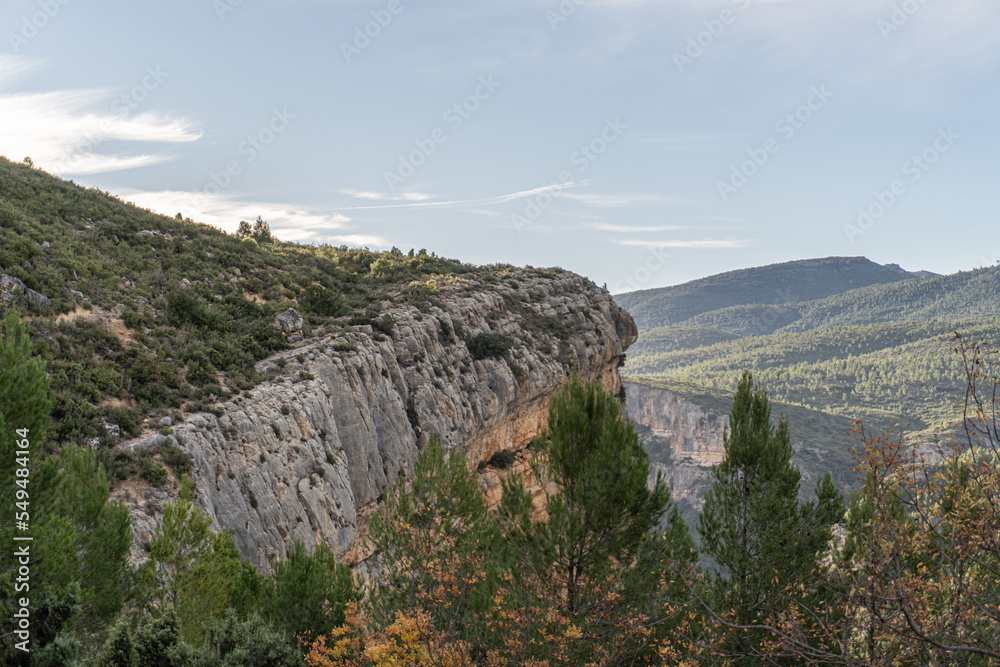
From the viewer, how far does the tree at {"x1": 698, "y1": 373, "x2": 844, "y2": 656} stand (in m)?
17.3

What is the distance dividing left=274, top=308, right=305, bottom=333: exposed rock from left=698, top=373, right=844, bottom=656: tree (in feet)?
74.8

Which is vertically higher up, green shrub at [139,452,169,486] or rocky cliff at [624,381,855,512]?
green shrub at [139,452,169,486]

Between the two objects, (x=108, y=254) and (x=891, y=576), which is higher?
(x=108, y=254)

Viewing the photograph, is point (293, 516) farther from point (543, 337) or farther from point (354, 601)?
point (543, 337)

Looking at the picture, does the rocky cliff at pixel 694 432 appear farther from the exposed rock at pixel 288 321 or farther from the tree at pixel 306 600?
the tree at pixel 306 600

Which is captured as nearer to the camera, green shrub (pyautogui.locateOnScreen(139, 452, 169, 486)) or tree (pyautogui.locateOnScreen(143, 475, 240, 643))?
tree (pyautogui.locateOnScreen(143, 475, 240, 643))

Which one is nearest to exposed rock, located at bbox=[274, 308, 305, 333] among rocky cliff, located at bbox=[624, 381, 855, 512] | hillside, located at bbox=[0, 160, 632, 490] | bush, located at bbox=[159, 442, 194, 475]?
hillside, located at bbox=[0, 160, 632, 490]

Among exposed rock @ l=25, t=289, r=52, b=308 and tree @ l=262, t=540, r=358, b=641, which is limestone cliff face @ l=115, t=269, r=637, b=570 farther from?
exposed rock @ l=25, t=289, r=52, b=308

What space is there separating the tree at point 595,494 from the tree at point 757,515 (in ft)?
12.6

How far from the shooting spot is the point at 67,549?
12406 mm

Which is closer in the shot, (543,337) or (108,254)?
(108,254)

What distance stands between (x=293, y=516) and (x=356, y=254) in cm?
3728

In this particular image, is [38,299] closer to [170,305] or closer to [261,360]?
[170,305]

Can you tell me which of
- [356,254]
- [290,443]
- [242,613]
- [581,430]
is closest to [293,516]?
[290,443]
